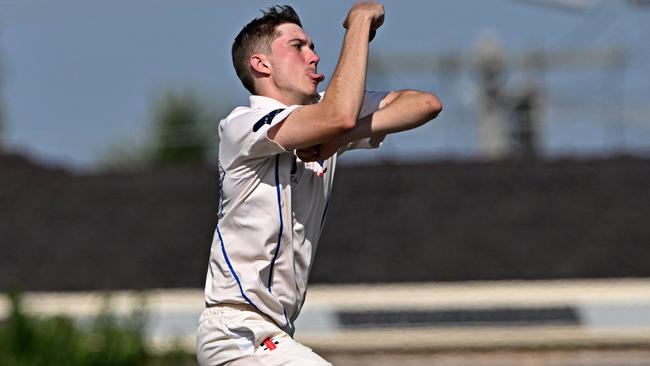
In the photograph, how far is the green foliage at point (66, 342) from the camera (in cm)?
1423

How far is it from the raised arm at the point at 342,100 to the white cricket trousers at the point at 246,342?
2.55 ft

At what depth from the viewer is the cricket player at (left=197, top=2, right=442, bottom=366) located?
5918 mm

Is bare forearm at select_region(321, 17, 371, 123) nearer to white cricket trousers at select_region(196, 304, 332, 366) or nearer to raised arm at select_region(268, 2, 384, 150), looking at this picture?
raised arm at select_region(268, 2, 384, 150)

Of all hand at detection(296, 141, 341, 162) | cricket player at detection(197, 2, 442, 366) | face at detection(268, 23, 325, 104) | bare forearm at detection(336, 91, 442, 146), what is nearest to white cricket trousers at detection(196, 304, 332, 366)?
cricket player at detection(197, 2, 442, 366)

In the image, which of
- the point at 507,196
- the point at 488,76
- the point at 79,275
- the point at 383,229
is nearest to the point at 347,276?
the point at 383,229

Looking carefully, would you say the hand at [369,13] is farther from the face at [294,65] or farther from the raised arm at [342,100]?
the face at [294,65]

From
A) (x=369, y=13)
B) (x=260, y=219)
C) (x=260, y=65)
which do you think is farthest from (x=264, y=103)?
(x=369, y=13)

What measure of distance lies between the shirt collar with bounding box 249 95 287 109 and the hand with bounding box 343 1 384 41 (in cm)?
47

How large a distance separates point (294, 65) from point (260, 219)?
0.68 metres

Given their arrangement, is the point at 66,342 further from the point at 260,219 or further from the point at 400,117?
the point at 400,117

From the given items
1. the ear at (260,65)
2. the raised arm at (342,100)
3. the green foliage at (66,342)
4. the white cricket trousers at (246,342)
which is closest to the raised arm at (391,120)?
the raised arm at (342,100)

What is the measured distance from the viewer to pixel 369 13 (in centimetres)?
585

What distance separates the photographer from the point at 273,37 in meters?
6.17

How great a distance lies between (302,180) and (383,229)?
41.0ft
